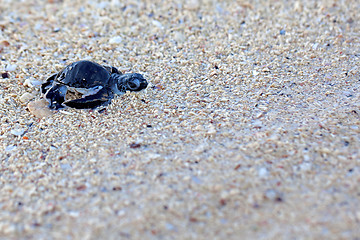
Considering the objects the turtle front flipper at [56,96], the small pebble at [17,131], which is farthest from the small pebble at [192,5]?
the small pebble at [17,131]

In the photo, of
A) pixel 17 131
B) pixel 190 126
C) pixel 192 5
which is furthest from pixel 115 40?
pixel 190 126

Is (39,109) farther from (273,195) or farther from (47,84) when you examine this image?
(273,195)

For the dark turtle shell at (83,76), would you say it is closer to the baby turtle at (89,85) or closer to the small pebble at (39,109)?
the baby turtle at (89,85)

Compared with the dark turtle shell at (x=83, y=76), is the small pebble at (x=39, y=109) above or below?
below

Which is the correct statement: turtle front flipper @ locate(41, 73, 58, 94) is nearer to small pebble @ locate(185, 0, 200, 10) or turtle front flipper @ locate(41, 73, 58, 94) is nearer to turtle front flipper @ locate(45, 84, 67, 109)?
turtle front flipper @ locate(45, 84, 67, 109)

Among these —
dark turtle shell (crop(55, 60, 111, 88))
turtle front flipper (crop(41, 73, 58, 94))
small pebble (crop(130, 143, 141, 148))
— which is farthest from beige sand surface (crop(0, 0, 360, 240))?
dark turtle shell (crop(55, 60, 111, 88))

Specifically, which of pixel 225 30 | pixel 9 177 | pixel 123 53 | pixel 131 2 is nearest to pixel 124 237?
pixel 9 177

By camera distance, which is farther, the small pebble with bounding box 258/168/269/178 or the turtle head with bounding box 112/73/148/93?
the turtle head with bounding box 112/73/148/93

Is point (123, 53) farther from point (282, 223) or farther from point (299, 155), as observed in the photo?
point (282, 223)
